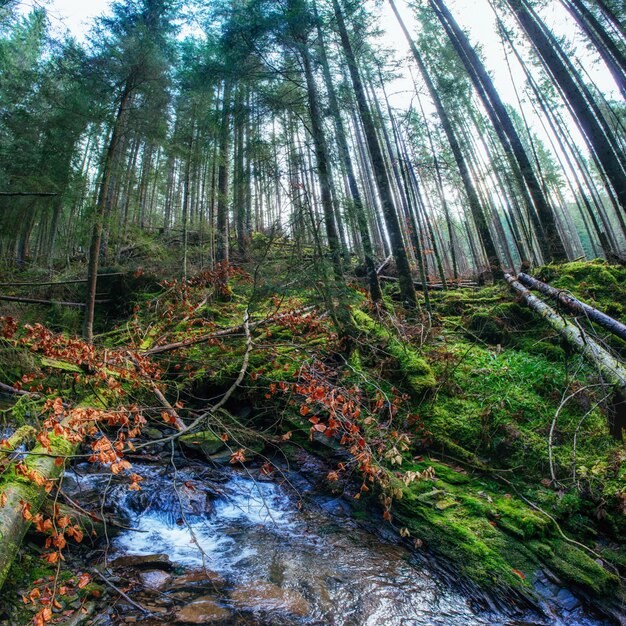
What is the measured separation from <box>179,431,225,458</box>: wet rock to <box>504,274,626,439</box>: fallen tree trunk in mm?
5948

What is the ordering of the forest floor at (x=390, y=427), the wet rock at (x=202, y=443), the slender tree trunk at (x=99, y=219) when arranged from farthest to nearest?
the slender tree trunk at (x=99, y=219) → the wet rock at (x=202, y=443) → the forest floor at (x=390, y=427)

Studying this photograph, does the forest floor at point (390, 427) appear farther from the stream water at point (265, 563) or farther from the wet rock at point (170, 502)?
the wet rock at point (170, 502)

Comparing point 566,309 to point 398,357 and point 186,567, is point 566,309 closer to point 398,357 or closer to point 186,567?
point 398,357

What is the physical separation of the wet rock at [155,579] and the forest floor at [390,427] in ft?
1.22

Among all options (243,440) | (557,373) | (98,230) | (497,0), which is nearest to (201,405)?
(243,440)

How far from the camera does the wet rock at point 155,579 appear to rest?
3254 millimetres

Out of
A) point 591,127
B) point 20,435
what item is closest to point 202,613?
point 20,435

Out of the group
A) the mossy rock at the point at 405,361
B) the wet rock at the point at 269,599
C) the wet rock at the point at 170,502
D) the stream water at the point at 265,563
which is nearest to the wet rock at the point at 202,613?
the stream water at the point at 265,563

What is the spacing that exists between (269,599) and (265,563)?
56 centimetres

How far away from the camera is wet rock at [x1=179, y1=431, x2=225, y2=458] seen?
5.90 m

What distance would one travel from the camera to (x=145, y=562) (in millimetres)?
3592

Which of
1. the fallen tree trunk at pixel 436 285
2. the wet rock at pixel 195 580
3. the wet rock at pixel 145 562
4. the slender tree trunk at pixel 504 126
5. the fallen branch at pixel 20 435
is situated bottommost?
the wet rock at pixel 195 580

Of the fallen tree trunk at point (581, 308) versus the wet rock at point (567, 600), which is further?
the fallen tree trunk at point (581, 308)

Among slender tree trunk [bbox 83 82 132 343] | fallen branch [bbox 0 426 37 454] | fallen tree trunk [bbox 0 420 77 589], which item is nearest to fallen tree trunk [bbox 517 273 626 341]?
fallen tree trunk [bbox 0 420 77 589]
